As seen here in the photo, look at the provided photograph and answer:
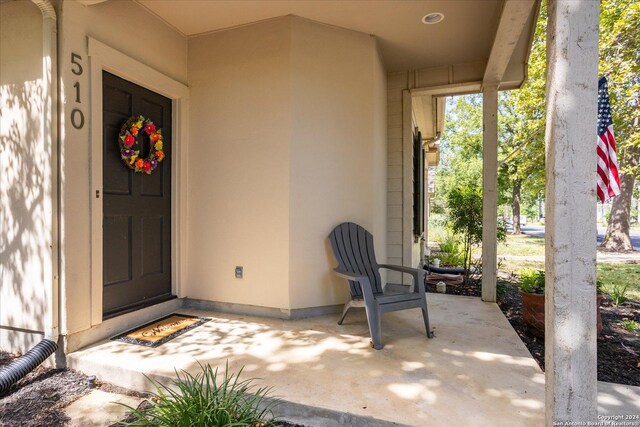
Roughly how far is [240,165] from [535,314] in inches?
123

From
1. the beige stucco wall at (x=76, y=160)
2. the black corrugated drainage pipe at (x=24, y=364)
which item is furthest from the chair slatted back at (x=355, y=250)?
the black corrugated drainage pipe at (x=24, y=364)

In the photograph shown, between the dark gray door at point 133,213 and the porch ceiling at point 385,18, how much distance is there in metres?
0.80

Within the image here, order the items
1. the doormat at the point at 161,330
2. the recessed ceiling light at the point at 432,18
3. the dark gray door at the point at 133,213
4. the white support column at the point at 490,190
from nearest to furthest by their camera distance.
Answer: the doormat at the point at 161,330 → the dark gray door at the point at 133,213 → the recessed ceiling light at the point at 432,18 → the white support column at the point at 490,190

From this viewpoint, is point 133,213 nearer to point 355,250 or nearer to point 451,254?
point 355,250

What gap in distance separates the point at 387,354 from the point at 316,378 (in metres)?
0.62

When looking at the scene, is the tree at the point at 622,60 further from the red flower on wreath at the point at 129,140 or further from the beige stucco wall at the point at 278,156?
the red flower on wreath at the point at 129,140

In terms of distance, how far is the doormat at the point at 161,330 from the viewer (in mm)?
2674

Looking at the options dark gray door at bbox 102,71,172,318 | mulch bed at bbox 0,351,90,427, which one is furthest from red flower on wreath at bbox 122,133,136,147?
mulch bed at bbox 0,351,90,427

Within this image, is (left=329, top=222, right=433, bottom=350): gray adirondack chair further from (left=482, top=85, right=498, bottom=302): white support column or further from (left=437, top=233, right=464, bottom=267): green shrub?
(left=437, top=233, right=464, bottom=267): green shrub

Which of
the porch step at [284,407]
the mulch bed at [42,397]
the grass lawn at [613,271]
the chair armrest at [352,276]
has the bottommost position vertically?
the grass lawn at [613,271]

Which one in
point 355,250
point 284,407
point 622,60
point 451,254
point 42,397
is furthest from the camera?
point 451,254

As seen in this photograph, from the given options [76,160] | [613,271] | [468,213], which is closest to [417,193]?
[468,213]

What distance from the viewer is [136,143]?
300cm

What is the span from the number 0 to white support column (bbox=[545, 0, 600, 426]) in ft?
9.58
